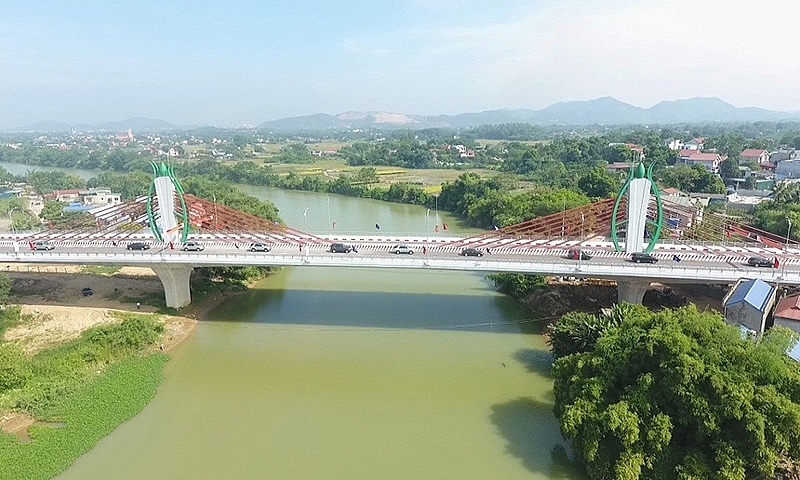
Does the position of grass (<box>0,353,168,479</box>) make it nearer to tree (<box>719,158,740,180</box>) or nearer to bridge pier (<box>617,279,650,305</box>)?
bridge pier (<box>617,279,650,305</box>)

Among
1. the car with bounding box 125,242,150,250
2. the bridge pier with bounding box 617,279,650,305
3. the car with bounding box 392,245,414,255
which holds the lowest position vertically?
the bridge pier with bounding box 617,279,650,305

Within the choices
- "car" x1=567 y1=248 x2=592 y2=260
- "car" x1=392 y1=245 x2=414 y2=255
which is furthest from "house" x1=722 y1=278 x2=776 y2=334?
"car" x1=392 y1=245 x2=414 y2=255

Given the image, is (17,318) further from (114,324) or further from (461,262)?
(461,262)

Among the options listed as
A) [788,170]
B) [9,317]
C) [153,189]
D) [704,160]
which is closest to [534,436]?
[153,189]

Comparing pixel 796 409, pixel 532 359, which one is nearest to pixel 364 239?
pixel 532 359

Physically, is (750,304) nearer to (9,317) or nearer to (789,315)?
(789,315)

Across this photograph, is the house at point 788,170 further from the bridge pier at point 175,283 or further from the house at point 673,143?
the bridge pier at point 175,283

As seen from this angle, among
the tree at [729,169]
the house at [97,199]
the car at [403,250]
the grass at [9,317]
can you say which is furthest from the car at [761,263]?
the house at [97,199]
